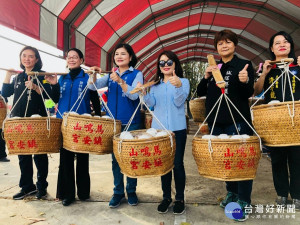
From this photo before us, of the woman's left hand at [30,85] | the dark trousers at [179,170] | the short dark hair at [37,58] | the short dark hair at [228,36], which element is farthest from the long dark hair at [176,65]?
the short dark hair at [37,58]

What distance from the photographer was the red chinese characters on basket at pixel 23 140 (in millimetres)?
2278

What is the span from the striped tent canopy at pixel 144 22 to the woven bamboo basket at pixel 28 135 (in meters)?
1.52

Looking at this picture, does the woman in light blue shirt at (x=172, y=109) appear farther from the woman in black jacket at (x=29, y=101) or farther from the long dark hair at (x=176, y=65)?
the woman in black jacket at (x=29, y=101)

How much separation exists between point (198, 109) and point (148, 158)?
153 cm

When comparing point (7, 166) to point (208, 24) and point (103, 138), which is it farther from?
point (208, 24)

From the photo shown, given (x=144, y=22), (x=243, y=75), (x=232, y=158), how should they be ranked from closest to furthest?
(x=232, y=158) < (x=243, y=75) < (x=144, y=22)

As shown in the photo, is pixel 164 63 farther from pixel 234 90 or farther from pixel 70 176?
pixel 70 176

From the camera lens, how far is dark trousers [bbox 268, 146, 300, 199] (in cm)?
242

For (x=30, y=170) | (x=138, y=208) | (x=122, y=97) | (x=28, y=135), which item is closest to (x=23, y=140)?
(x=28, y=135)

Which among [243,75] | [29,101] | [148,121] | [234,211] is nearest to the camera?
[243,75]

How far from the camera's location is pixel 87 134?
2123 millimetres

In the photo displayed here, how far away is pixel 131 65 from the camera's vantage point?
2.66m

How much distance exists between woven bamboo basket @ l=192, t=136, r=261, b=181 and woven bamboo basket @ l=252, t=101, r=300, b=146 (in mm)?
140

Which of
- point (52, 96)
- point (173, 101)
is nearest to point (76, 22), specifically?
point (52, 96)
